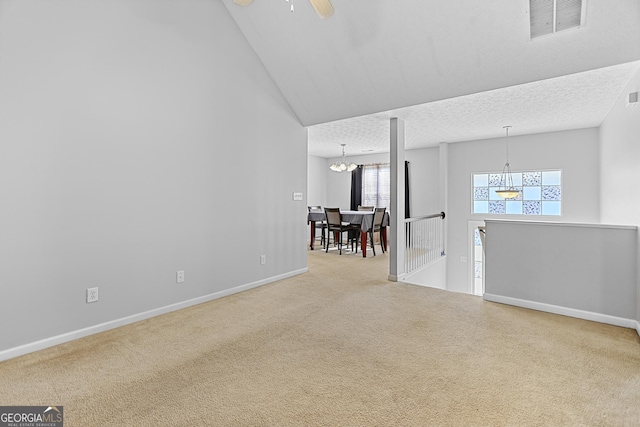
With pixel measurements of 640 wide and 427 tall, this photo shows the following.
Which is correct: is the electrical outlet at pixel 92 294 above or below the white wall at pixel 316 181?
below

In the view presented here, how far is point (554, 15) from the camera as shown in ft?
8.15

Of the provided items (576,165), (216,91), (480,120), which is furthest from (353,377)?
(576,165)

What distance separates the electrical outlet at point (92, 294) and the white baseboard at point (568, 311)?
3.90 metres

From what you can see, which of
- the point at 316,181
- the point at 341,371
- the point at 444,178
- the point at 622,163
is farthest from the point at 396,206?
the point at 316,181

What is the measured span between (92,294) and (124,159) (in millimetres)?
1181

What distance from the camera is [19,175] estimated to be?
2217mm

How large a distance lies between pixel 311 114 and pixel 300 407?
371cm

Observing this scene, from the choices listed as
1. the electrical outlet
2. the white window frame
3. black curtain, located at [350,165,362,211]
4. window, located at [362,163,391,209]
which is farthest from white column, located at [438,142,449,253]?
the electrical outlet

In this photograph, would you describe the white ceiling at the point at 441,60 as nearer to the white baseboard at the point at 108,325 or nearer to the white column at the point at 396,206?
the white column at the point at 396,206

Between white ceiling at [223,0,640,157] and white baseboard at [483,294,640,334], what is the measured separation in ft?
7.38

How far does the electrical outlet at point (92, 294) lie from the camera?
8.43 feet

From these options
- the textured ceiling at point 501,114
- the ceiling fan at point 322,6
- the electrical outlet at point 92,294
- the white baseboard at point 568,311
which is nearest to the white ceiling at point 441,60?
the textured ceiling at point 501,114

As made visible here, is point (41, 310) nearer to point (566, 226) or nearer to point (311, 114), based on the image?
point (311, 114)

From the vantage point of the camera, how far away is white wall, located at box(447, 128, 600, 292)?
529 cm
